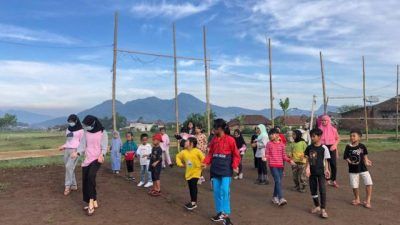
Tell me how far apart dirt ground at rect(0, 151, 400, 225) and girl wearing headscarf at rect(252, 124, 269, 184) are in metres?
0.39

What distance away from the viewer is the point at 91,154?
320 inches

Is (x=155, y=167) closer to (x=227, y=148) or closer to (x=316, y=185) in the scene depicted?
(x=227, y=148)

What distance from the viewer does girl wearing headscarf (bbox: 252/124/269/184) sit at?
11.3m

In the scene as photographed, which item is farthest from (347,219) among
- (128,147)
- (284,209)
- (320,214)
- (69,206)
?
(128,147)

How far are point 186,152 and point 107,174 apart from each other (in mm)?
5441

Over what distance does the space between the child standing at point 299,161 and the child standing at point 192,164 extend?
2.94 meters

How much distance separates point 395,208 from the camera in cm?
841

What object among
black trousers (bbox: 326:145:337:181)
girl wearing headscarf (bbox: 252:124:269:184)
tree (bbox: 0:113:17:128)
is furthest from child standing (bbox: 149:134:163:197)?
tree (bbox: 0:113:17:128)

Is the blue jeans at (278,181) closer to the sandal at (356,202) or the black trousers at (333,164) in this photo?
the sandal at (356,202)

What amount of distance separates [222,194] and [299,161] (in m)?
3.55

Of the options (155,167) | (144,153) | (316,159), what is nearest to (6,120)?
(144,153)

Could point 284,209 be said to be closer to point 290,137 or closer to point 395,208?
point 395,208

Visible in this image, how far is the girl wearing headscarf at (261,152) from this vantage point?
11.3 m

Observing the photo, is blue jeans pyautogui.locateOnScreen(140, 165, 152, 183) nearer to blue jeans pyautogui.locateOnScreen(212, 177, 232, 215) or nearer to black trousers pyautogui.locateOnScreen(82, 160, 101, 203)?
black trousers pyautogui.locateOnScreen(82, 160, 101, 203)
